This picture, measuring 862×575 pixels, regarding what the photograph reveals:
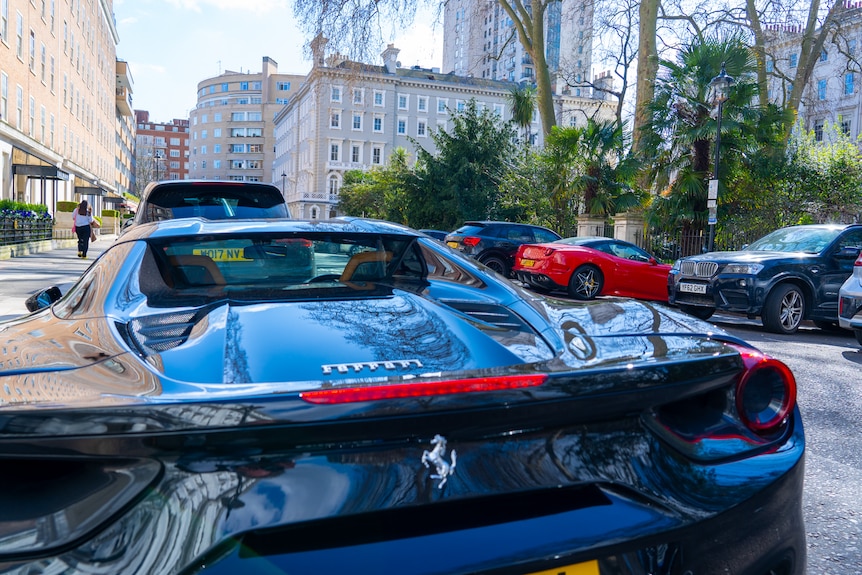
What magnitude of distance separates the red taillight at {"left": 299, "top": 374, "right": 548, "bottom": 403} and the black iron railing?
21.3 m

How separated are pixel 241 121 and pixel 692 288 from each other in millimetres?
131564

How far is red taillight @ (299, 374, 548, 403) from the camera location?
1.42m

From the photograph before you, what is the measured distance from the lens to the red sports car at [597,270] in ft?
48.7

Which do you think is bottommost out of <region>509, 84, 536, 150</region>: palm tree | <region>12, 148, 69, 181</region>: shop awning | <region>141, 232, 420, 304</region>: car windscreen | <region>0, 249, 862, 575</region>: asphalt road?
<region>0, 249, 862, 575</region>: asphalt road

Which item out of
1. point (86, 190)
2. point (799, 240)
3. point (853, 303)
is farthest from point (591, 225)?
point (86, 190)

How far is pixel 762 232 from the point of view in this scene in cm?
1945

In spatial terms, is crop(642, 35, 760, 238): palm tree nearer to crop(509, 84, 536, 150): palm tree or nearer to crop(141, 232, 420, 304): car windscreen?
crop(141, 232, 420, 304): car windscreen

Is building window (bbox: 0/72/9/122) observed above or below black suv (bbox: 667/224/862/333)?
above

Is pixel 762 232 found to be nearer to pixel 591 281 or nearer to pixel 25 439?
pixel 591 281

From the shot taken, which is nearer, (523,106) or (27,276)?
(27,276)

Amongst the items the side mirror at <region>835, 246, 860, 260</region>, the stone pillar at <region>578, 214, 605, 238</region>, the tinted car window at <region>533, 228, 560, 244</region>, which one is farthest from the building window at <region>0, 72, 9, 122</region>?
the side mirror at <region>835, 246, 860, 260</region>

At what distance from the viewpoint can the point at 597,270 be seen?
589 inches

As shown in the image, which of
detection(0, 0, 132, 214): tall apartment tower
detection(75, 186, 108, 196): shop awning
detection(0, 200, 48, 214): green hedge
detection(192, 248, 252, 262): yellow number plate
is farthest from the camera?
detection(75, 186, 108, 196): shop awning

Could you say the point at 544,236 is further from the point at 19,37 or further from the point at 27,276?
the point at 19,37
